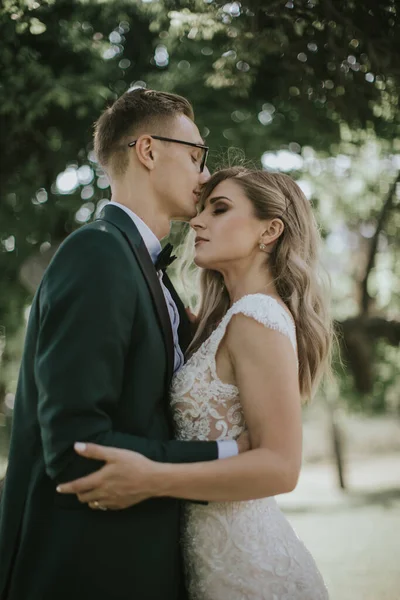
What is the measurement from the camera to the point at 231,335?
9.73 feet

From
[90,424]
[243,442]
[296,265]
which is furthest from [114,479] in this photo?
[296,265]

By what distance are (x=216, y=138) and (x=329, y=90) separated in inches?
134

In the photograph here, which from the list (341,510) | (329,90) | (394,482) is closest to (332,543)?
(341,510)

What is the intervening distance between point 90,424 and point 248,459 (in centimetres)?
65

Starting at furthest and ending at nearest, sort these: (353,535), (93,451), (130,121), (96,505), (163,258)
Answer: (353,535) → (130,121) → (163,258) → (96,505) → (93,451)

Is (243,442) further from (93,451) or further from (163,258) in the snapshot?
(163,258)

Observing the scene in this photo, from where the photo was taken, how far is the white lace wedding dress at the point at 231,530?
2.85 metres

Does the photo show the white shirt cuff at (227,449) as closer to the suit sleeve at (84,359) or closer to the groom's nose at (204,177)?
the suit sleeve at (84,359)

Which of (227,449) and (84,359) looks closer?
(84,359)

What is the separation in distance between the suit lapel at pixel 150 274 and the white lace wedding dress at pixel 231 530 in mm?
203

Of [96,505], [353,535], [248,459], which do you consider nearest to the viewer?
[96,505]

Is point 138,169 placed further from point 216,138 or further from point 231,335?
point 216,138

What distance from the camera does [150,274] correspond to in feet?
9.46

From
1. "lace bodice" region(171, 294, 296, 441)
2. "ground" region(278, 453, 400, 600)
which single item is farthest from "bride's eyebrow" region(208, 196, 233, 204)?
"ground" region(278, 453, 400, 600)
